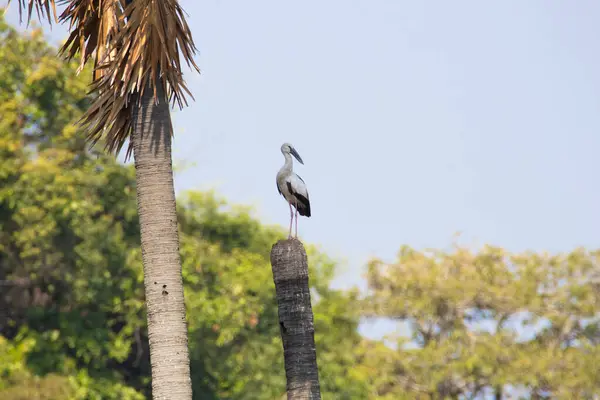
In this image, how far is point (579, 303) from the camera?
40.9 metres

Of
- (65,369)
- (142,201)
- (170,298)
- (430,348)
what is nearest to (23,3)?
(142,201)

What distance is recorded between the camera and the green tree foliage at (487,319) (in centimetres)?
3941

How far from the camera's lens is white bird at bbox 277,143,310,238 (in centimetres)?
1596

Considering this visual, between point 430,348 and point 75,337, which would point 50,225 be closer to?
point 75,337

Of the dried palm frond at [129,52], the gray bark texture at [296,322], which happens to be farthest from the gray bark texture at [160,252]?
the gray bark texture at [296,322]

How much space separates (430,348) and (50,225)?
15042 millimetres

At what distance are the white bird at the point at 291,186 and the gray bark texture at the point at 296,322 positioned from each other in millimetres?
3192

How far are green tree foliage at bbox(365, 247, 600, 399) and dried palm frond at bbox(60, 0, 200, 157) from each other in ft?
93.1

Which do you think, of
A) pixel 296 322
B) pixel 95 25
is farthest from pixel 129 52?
pixel 296 322

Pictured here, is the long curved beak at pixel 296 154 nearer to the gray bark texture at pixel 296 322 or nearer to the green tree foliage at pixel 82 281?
the gray bark texture at pixel 296 322

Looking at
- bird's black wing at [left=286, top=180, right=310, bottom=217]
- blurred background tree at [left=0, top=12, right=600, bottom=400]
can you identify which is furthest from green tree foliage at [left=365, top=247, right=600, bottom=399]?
bird's black wing at [left=286, top=180, right=310, bottom=217]

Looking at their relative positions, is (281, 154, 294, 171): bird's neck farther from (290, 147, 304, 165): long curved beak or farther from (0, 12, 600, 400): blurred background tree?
(0, 12, 600, 400): blurred background tree

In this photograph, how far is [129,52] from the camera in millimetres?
12133

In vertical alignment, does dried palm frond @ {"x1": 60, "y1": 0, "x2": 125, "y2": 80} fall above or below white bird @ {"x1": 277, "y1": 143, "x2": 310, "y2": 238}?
above
